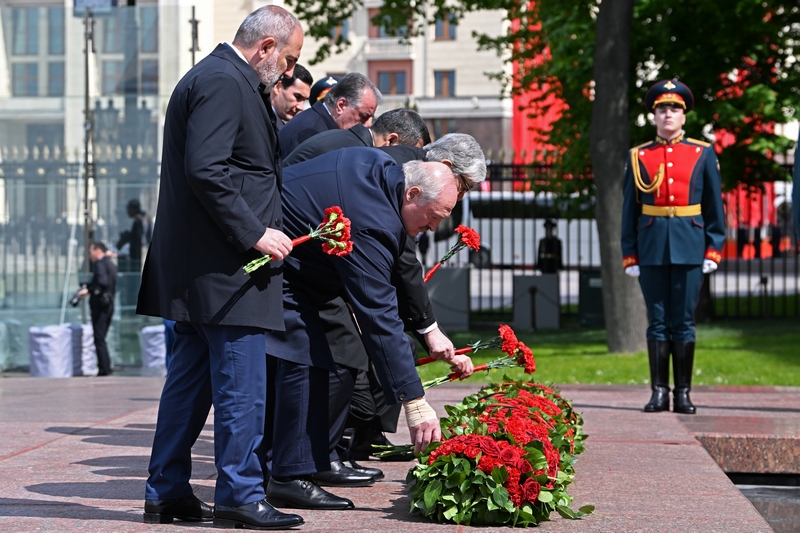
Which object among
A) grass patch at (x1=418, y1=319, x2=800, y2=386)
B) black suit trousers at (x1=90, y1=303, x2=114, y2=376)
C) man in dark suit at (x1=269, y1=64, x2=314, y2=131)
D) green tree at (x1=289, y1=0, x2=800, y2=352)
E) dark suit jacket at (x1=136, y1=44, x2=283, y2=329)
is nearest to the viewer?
dark suit jacket at (x1=136, y1=44, x2=283, y2=329)

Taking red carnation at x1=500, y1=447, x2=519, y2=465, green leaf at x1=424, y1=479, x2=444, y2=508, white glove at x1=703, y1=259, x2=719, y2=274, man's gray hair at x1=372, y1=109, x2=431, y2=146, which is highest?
man's gray hair at x1=372, y1=109, x2=431, y2=146

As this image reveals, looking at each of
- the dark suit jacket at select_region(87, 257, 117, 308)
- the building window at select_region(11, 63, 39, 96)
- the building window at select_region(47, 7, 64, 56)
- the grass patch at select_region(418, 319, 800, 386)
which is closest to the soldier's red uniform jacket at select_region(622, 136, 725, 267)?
the grass patch at select_region(418, 319, 800, 386)

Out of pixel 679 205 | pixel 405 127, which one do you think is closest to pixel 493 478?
pixel 405 127

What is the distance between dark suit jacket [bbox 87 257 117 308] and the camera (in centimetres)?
1251

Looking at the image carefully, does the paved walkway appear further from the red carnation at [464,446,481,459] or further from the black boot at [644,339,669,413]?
the red carnation at [464,446,481,459]

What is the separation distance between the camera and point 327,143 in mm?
5059

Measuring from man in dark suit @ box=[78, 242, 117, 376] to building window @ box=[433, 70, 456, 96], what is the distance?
39.5 m

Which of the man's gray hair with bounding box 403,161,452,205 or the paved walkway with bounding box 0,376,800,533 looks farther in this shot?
the paved walkway with bounding box 0,376,800,533

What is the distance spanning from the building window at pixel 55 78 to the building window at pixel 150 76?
96 centimetres

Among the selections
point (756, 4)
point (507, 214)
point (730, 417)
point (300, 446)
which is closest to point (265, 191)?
point (300, 446)

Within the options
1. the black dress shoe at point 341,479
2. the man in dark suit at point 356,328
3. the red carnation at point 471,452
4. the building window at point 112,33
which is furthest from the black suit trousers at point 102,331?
the red carnation at point 471,452

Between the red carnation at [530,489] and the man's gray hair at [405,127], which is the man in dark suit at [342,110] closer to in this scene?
the man's gray hair at [405,127]

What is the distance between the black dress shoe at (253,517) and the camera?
3.93 metres

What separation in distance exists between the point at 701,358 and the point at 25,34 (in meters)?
7.93
